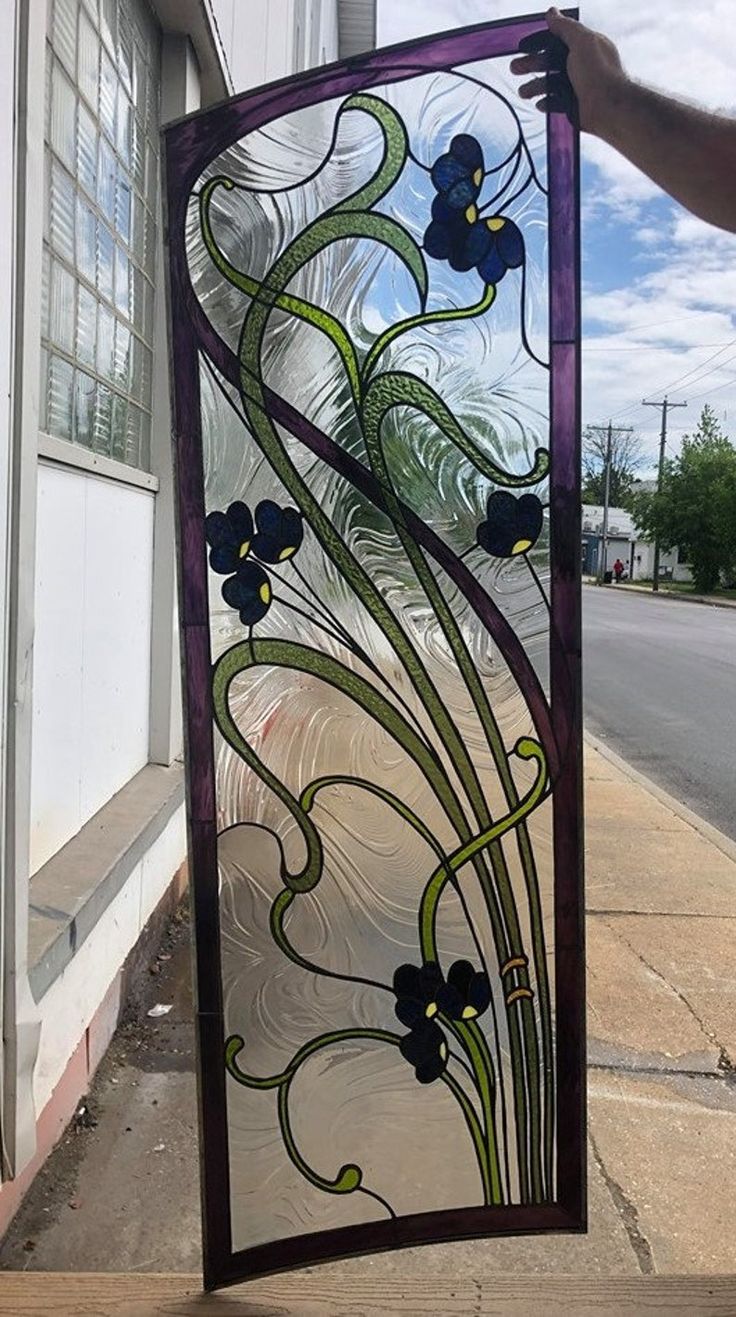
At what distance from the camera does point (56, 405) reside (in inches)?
130

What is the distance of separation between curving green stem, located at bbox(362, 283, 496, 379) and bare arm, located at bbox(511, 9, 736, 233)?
1.11 feet

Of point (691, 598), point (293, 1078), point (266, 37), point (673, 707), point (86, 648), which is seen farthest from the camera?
point (691, 598)

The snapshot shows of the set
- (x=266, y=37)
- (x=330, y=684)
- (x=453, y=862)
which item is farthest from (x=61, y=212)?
(x=266, y=37)

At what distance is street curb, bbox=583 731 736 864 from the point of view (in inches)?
268

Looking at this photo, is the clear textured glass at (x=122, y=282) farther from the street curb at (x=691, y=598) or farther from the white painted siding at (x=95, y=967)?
the street curb at (x=691, y=598)

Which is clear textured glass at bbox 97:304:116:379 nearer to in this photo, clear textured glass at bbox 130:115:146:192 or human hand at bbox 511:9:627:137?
clear textured glass at bbox 130:115:146:192

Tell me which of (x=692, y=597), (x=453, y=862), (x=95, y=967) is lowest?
(x=95, y=967)

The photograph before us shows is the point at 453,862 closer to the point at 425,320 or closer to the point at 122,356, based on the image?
the point at 425,320

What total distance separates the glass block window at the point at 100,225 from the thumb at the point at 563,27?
1.76 meters

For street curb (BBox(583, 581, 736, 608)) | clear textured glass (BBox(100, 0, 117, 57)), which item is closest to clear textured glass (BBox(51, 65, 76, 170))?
clear textured glass (BBox(100, 0, 117, 57))

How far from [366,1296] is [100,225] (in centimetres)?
329

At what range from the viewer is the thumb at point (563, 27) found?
185cm

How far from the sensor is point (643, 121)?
6.22ft

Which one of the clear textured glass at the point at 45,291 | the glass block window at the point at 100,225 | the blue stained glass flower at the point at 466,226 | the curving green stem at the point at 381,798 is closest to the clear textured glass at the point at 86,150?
the glass block window at the point at 100,225
